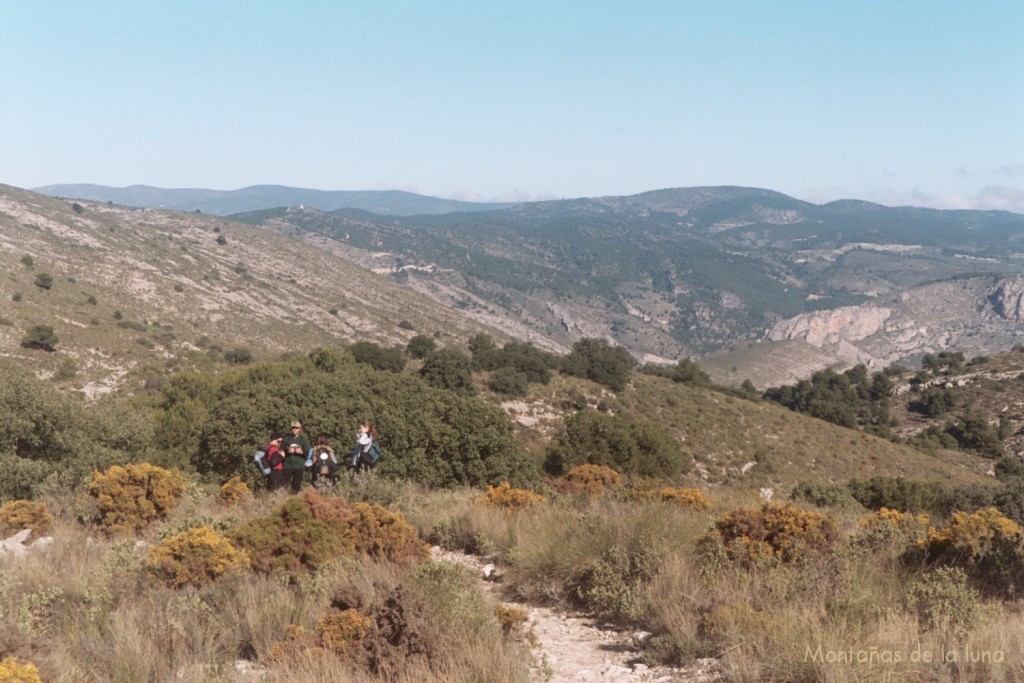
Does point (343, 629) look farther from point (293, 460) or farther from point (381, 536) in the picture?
point (293, 460)

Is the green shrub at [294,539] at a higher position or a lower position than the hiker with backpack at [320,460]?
higher

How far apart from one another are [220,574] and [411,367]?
109ft

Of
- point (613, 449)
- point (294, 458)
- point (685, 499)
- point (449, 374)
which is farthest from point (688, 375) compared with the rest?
point (685, 499)

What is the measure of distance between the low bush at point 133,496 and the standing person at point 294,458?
217 cm

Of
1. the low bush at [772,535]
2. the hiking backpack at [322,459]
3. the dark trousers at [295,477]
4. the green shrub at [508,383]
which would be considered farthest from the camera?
the green shrub at [508,383]

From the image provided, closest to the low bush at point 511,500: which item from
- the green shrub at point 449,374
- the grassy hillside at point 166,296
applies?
the green shrub at point 449,374

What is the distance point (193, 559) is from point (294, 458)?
5.55 metres

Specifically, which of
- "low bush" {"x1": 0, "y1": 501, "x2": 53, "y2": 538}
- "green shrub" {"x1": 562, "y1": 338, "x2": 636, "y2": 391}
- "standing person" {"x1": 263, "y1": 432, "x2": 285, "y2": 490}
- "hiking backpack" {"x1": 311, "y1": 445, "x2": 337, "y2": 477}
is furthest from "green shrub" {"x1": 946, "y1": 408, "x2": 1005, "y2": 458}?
"low bush" {"x1": 0, "y1": 501, "x2": 53, "y2": 538}

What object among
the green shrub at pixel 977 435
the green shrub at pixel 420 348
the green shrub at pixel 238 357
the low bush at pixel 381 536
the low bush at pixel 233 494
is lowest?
the green shrub at pixel 977 435

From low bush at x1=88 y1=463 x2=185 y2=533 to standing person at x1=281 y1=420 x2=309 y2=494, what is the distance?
7.12 ft

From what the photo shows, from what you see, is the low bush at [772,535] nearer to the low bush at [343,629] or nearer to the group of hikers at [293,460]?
the low bush at [343,629]

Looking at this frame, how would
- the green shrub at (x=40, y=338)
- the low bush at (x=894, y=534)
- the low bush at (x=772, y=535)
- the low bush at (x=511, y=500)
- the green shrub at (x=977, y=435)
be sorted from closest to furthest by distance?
the low bush at (x=772, y=535), the low bush at (x=894, y=534), the low bush at (x=511, y=500), the green shrub at (x=40, y=338), the green shrub at (x=977, y=435)

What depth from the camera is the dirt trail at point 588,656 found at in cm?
398

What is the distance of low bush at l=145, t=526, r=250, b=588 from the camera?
5320 mm
